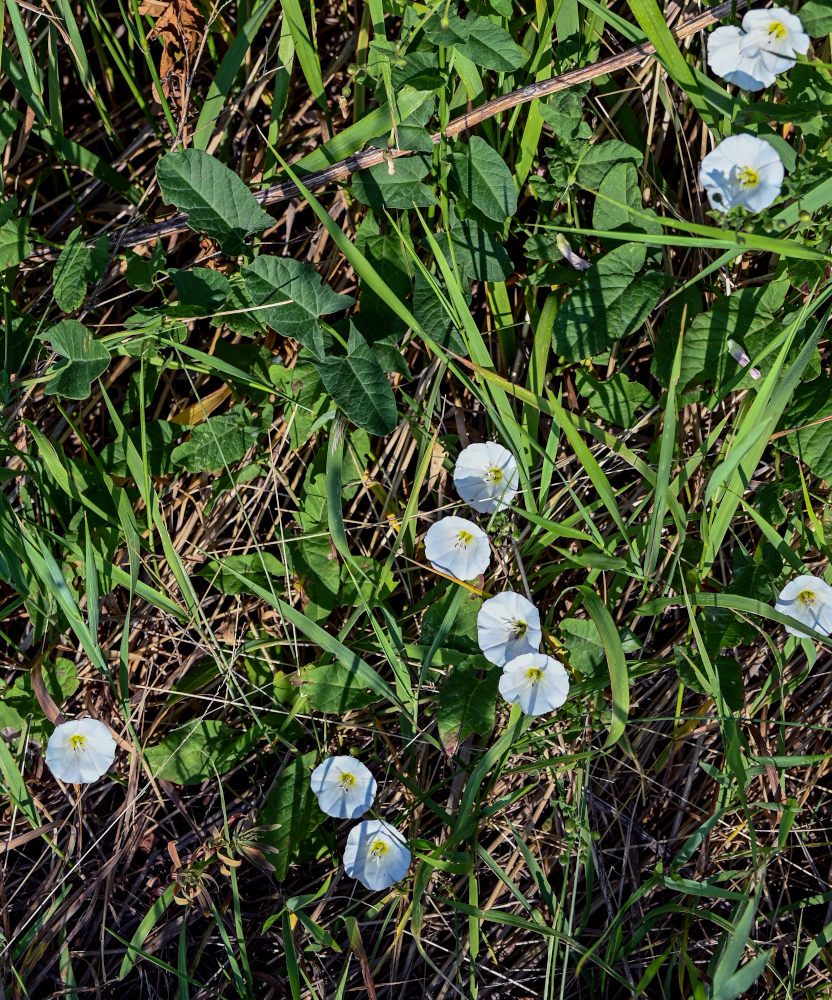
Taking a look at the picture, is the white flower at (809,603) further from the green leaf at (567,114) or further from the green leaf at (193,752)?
the green leaf at (193,752)

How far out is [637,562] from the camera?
6.01ft

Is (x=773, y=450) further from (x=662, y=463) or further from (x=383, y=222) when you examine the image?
(x=383, y=222)

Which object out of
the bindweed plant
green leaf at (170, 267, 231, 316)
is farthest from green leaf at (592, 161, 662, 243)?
green leaf at (170, 267, 231, 316)

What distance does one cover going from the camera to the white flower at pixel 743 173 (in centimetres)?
159

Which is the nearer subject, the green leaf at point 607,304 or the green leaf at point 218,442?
the green leaf at point 607,304

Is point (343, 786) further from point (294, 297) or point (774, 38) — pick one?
point (774, 38)

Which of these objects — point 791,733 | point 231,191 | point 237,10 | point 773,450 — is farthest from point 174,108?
point 791,733

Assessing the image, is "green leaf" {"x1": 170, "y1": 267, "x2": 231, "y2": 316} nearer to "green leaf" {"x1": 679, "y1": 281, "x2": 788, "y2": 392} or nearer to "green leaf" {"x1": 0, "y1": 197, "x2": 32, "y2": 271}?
"green leaf" {"x1": 0, "y1": 197, "x2": 32, "y2": 271}

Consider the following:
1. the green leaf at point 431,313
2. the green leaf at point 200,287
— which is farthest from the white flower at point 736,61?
the green leaf at point 200,287

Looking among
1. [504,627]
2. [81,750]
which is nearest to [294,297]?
[504,627]

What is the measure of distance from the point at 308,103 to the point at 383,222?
533 mm

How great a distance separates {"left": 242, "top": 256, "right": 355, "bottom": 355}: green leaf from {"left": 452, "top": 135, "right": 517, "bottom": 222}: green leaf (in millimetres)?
367

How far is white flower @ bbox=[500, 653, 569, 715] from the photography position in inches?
68.2

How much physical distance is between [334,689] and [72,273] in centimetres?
114
